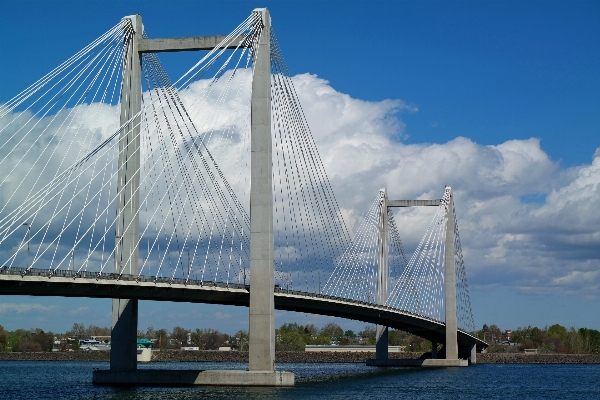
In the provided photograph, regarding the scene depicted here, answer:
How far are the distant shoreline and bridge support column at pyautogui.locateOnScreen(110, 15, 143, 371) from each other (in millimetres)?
91671

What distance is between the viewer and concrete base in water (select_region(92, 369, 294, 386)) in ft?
187

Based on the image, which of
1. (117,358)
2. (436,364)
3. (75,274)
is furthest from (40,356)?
(75,274)

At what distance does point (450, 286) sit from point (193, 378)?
58910 millimetres

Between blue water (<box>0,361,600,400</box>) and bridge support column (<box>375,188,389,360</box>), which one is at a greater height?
bridge support column (<box>375,188,389,360</box>)

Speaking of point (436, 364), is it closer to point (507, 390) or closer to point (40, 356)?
point (507, 390)

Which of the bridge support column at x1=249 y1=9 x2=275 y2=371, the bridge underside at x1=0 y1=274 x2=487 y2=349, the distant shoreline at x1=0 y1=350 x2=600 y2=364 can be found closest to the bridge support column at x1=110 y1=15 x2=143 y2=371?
the bridge underside at x1=0 y1=274 x2=487 y2=349

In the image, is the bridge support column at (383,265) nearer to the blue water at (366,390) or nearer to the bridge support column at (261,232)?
the blue water at (366,390)

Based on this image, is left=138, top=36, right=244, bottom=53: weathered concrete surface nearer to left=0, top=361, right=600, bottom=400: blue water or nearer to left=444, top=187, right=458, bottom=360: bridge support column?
left=0, top=361, right=600, bottom=400: blue water

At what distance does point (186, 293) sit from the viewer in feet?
188

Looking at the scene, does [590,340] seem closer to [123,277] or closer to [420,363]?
[420,363]

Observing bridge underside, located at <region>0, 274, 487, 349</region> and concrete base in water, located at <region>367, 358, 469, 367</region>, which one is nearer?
bridge underside, located at <region>0, 274, 487, 349</region>

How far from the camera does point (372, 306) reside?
86688 mm

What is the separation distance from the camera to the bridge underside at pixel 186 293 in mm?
45125

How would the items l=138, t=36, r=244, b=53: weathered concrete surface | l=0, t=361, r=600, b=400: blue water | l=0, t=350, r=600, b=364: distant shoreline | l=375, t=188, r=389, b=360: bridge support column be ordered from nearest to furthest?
l=0, t=361, r=600, b=400: blue water, l=138, t=36, r=244, b=53: weathered concrete surface, l=375, t=188, r=389, b=360: bridge support column, l=0, t=350, r=600, b=364: distant shoreline
